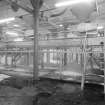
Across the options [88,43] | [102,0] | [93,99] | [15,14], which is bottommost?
[93,99]

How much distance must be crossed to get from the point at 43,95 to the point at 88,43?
6.37 ft

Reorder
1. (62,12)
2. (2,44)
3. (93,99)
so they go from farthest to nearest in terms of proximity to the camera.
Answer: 1. (2,44)
2. (62,12)
3. (93,99)

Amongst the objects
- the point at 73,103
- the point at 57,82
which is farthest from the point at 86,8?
the point at 73,103

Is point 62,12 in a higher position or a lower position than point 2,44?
higher

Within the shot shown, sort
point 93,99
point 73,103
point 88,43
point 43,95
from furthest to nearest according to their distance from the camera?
point 88,43, point 43,95, point 93,99, point 73,103

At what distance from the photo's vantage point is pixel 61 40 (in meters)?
3.76

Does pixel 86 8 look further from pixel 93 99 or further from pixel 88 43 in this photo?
pixel 93 99

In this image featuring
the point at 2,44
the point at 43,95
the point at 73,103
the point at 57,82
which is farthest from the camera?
the point at 2,44

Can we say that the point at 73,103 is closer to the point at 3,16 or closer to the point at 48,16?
the point at 48,16

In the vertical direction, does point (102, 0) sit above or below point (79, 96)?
above

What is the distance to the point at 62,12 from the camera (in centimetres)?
445

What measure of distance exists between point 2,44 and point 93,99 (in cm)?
436

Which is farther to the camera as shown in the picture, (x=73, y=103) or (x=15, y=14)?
(x=15, y=14)

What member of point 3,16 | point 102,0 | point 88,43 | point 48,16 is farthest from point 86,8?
point 3,16
